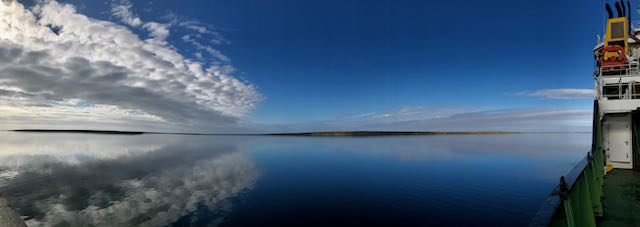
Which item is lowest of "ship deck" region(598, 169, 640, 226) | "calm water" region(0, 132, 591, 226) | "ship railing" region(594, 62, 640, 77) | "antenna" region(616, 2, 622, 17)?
"calm water" region(0, 132, 591, 226)

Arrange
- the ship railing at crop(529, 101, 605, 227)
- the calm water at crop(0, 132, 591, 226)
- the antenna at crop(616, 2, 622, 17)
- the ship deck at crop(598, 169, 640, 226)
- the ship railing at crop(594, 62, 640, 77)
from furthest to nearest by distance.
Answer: the antenna at crop(616, 2, 622, 17), the ship railing at crop(594, 62, 640, 77), the calm water at crop(0, 132, 591, 226), the ship deck at crop(598, 169, 640, 226), the ship railing at crop(529, 101, 605, 227)

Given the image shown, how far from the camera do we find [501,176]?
35312 mm

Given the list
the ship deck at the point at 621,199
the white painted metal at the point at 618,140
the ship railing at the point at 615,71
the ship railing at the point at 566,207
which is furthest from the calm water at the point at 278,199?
the ship railing at the point at 615,71

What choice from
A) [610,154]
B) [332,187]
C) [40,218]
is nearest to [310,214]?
[332,187]

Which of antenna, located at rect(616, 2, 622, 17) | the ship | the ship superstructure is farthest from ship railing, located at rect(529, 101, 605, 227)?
antenna, located at rect(616, 2, 622, 17)

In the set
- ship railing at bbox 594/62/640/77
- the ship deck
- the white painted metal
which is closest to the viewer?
the ship deck

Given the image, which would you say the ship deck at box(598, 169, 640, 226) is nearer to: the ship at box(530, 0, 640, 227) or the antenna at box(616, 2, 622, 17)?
the ship at box(530, 0, 640, 227)

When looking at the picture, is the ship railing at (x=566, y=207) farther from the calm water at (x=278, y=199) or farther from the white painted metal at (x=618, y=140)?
the white painted metal at (x=618, y=140)

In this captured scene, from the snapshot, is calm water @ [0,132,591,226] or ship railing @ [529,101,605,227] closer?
ship railing @ [529,101,605,227]

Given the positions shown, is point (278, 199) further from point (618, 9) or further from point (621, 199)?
point (618, 9)

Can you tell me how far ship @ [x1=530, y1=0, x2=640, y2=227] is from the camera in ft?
40.0

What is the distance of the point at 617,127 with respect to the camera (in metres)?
19.6

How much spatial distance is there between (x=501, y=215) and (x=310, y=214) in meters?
11.8

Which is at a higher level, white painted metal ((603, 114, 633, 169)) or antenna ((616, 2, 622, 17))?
antenna ((616, 2, 622, 17))
